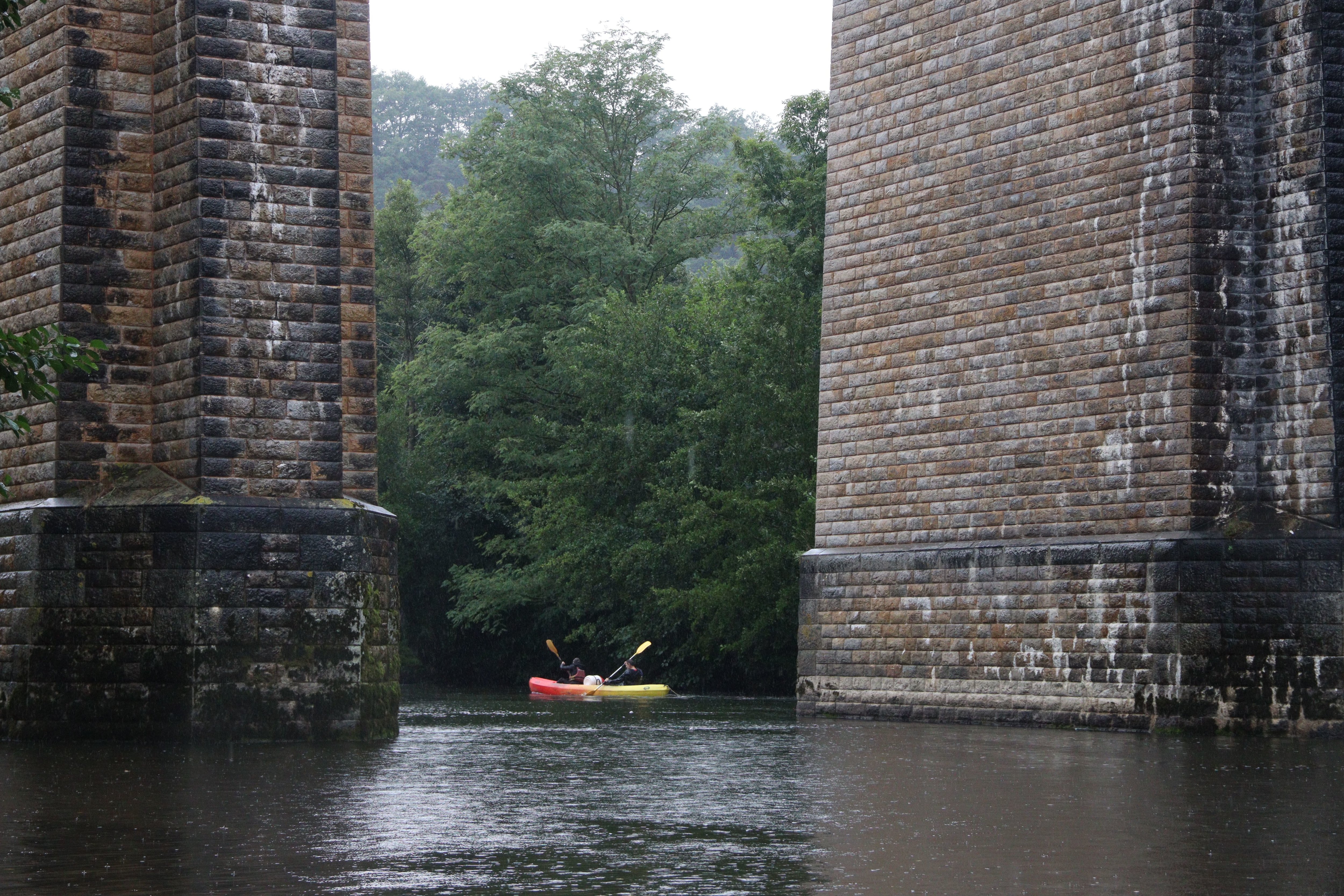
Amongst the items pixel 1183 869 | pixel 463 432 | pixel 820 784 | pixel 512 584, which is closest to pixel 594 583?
pixel 512 584

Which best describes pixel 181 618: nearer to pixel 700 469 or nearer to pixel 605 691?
pixel 605 691

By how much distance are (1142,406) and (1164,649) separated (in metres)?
2.34

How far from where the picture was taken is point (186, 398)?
552 inches

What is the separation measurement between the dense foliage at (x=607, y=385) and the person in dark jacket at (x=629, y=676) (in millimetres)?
853

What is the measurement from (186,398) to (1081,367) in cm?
893

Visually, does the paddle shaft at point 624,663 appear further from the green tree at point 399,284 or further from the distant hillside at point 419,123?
the distant hillside at point 419,123

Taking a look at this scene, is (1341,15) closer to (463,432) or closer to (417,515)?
(463,432)

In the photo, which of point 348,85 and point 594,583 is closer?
point 348,85

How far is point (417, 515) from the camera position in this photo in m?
42.1

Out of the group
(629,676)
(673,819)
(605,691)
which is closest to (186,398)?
(673,819)

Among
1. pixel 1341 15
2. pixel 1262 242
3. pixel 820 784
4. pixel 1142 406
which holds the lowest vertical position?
pixel 820 784

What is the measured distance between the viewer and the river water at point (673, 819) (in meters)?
6.88

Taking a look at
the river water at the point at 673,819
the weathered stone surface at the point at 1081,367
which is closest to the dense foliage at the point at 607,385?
the weathered stone surface at the point at 1081,367

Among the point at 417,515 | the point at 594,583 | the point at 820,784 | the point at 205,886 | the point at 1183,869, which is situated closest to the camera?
the point at 205,886
